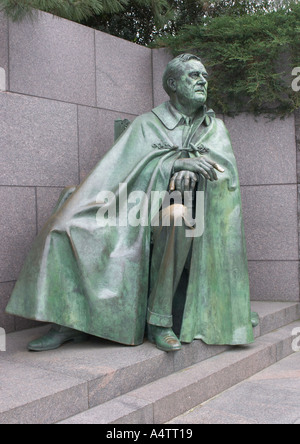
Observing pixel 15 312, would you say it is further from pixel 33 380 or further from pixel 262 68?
pixel 262 68

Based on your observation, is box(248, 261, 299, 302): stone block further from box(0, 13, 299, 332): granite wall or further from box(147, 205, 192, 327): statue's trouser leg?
box(147, 205, 192, 327): statue's trouser leg

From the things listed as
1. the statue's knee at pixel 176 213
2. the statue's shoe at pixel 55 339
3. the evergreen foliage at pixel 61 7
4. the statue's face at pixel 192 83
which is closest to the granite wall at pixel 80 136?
the evergreen foliage at pixel 61 7

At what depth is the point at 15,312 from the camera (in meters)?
3.37

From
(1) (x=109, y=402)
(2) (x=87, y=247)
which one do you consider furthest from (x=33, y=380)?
(2) (x=87, y=247)

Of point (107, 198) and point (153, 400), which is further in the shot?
point (107, 198)

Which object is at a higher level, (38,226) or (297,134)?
(297,134)

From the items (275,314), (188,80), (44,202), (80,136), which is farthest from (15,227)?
(275,314)

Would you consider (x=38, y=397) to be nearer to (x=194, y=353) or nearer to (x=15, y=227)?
(x=194, y=353)

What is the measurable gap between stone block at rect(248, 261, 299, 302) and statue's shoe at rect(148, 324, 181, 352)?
214cm

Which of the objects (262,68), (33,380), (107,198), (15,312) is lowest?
(33,380)

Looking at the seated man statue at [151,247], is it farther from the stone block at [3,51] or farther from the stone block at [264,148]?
the stone block at [264,148]

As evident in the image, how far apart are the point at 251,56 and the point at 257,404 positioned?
10.5 feet

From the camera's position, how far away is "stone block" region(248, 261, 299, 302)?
17.8 feet

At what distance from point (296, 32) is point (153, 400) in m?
3.56
